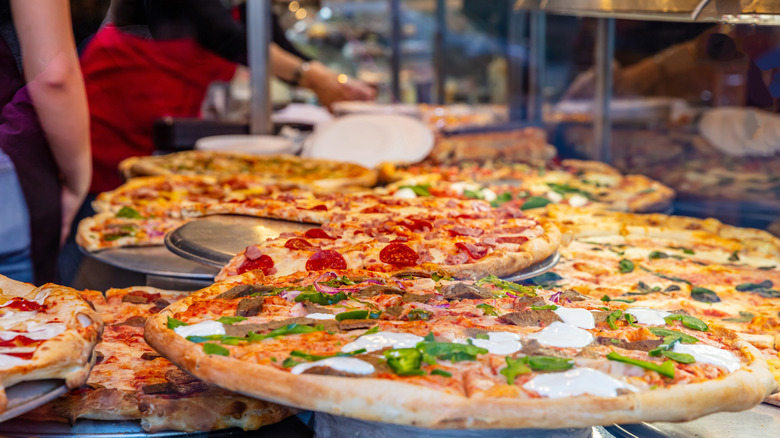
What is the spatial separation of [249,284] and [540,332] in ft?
2.48

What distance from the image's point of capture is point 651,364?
140 centimetres

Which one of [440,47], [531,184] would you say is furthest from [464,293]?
[440,47]

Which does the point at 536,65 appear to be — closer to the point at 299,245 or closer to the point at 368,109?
the point at 368,109

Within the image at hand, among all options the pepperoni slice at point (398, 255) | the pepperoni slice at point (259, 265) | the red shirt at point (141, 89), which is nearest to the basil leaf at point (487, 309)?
the pepperoni slice at point (398, 255)

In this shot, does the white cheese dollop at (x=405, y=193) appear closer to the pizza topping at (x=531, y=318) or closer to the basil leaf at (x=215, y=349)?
the pizza topping at (x=531, y=318)

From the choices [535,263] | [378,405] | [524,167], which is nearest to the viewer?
[378,405]

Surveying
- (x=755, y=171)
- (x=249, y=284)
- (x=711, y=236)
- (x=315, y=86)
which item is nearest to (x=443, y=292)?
(x=249, y=284)

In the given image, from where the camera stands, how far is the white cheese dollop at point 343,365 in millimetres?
1345

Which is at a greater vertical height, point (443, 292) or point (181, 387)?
point (443, 292)

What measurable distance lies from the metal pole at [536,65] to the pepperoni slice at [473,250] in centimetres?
459

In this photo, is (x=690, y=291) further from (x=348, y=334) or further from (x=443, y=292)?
(x=348, y=334)

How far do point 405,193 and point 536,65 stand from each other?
374 cm

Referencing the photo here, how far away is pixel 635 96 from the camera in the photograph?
6176 mm

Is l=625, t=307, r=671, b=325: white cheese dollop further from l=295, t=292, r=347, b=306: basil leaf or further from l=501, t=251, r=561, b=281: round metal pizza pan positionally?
l=295, t=292, r=347, b=306: basil leaf
